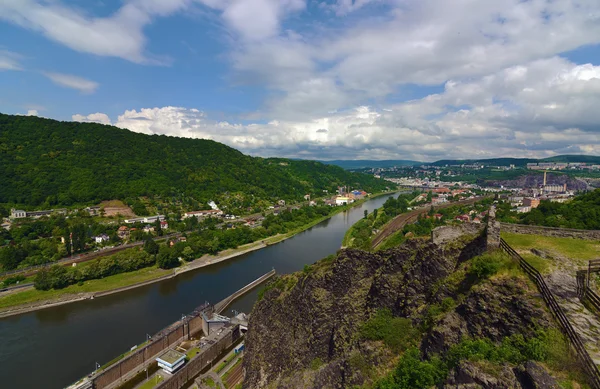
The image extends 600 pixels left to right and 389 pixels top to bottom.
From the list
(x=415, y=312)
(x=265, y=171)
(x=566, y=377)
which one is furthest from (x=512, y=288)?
(x=265, y=171)

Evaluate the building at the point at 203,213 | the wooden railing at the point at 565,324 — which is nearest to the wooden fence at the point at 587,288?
the wooden railing at the point at 565,324

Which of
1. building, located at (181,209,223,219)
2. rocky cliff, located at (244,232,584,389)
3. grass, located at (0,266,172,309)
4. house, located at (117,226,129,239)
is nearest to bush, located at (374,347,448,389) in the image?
rocky cliff, located at (244,232,584,389)

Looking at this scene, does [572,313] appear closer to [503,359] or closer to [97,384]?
[503,359]

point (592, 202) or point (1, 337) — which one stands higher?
point (592, 202)

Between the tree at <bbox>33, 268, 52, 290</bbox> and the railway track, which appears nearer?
the railway track

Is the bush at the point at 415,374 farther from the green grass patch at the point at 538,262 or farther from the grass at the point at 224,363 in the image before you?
the grass at the point at 224,363

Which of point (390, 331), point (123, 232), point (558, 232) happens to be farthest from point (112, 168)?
point (558, 232)

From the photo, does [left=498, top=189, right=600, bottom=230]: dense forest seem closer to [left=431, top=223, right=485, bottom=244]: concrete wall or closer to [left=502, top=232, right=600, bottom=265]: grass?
[left=502, top=232, right=600, bottom=265]: grass
